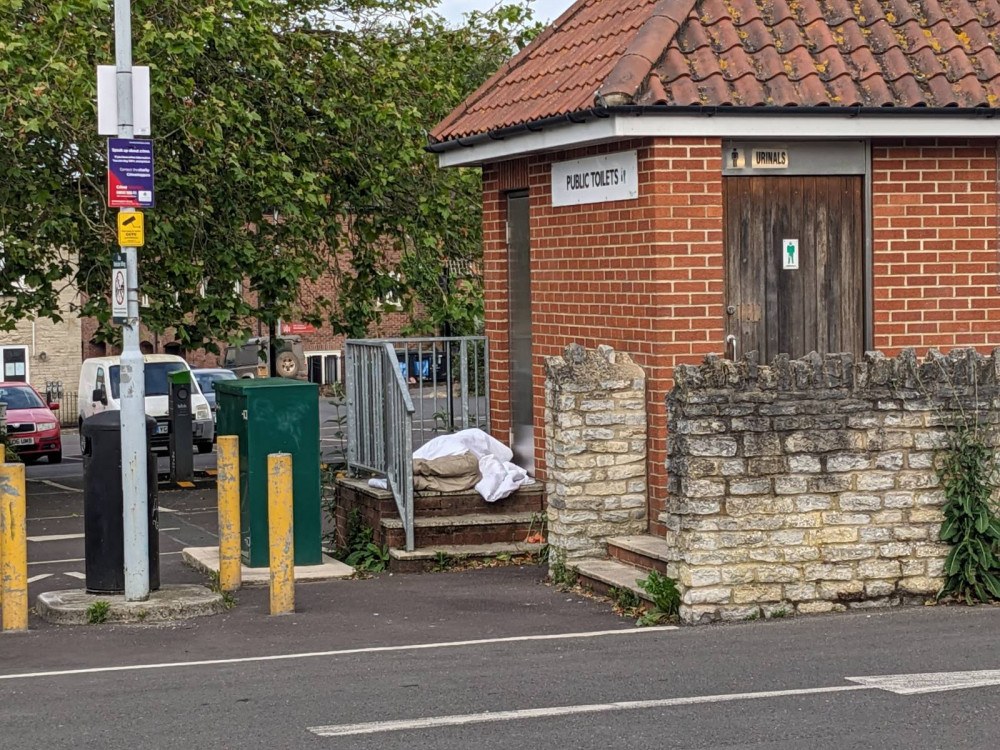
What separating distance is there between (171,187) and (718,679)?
1401cm

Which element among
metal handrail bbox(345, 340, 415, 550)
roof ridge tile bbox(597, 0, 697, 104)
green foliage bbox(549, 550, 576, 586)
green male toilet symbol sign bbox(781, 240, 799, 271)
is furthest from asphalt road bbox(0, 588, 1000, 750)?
roof ridge tile bbox(597, 0, 697, 104)

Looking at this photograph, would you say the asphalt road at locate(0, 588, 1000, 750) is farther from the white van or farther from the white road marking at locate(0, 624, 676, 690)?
the white van

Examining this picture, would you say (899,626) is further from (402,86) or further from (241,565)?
(402,86)

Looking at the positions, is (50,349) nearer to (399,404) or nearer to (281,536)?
(399,404)

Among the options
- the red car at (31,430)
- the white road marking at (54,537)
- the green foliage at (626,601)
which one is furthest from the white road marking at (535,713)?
the red car at (31,430)

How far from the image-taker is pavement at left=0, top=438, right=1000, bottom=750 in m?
6.84

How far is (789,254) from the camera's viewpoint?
11.4 meters

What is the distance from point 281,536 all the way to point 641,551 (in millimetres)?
2434

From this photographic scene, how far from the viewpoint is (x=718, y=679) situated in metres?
7.88

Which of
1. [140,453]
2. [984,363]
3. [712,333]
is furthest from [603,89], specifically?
[140,453]

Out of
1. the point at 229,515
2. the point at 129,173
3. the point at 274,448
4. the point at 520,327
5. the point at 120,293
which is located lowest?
the point at 229,515

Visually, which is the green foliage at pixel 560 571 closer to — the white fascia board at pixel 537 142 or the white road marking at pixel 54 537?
the white fascia board at pixel 537 142

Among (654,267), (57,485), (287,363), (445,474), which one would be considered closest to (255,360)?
(287,363)

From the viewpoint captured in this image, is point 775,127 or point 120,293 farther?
point 775,127
